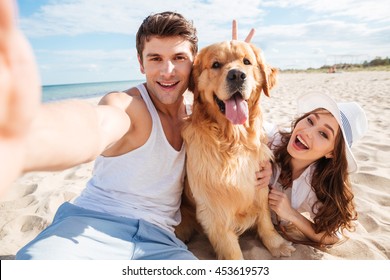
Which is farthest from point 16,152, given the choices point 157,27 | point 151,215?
point 157,27

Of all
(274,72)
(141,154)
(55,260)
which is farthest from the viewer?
(274,72)

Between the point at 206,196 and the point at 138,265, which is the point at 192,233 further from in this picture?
the point at 138,265

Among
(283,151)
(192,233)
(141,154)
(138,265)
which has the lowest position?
(192,233)

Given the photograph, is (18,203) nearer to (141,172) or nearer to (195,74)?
(141,172)

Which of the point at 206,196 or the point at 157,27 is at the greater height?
the point at 157,27

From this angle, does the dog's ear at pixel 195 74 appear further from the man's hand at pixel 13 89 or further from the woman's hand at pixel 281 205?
the man's hand at pixel 13 89

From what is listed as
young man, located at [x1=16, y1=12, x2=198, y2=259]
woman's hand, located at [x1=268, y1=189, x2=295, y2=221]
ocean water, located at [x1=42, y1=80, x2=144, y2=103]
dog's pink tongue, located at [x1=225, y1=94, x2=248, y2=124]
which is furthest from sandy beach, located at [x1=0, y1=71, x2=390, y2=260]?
ocean water, located at [x1=42, y1=80, x2=144, y2=103]

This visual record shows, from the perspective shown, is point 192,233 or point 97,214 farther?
point 192,233

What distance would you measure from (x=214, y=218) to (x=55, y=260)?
3.68ft

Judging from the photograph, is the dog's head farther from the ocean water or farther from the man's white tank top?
the ocean water

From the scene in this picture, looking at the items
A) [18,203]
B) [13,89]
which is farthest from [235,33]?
[18,203]

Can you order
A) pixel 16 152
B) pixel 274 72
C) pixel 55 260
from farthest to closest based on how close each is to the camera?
pixel 274 72 < pixel 55 260 < pixel 16 152

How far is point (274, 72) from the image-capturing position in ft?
8.41

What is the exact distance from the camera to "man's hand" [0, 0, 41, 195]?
506 millimetres
